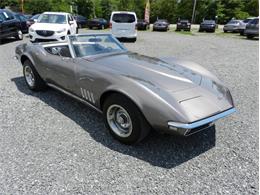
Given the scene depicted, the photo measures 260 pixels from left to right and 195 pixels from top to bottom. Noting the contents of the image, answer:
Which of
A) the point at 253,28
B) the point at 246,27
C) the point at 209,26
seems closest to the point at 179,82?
the point at 253,28

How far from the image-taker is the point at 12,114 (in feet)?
12.7

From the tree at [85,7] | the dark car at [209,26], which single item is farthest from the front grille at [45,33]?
the tree at [85,7]

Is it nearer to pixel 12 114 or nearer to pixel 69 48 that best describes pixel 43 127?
pixel 12 114

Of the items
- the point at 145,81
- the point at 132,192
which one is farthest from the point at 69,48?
the point at 132,192

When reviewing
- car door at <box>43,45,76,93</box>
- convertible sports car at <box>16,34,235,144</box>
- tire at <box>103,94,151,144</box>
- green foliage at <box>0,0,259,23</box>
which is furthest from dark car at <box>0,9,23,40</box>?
green foliage at <box>0,0,259,23</box>

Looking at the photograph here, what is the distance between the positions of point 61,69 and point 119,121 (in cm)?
149

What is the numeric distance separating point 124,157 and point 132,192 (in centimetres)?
58

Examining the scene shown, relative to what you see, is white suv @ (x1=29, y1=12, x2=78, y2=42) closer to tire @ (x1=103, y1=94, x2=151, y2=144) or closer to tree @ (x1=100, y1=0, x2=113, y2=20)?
tire @ (x1=103, y1=94, x2=151, y2=144)

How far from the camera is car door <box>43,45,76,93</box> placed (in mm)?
3635

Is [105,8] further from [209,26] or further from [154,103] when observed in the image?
[154,103]

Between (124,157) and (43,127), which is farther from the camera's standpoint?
(43,127)

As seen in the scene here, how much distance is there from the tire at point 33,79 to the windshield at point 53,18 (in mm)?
7391

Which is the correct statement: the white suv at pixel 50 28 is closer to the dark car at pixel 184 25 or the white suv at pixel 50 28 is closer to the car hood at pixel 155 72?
the car hood at pixel 155 72

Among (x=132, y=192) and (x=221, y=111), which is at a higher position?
(x=221, y=111)
